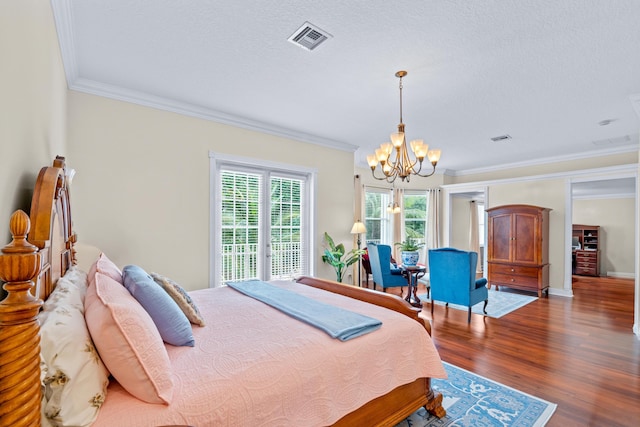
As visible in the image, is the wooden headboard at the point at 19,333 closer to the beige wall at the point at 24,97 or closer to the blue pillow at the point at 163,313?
the beige wall at the point at 24,97

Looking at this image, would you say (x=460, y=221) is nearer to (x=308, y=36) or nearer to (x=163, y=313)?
(x=308, y=36)

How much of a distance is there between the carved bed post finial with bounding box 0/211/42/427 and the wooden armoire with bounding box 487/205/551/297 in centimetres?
677

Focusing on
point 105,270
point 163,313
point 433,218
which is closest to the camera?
point 163,313

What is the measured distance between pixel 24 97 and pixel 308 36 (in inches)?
67.2

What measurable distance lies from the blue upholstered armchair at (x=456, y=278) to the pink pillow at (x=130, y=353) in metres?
3.82

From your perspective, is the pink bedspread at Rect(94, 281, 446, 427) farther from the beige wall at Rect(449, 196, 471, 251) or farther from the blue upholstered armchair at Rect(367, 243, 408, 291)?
the beige wall at Rect(449, 196, 471, 251)

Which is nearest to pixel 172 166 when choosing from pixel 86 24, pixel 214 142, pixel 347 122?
pixel 214 142

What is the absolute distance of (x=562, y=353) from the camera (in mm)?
3068

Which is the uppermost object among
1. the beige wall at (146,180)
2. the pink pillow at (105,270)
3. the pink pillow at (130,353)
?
the beige wall at (146,180)

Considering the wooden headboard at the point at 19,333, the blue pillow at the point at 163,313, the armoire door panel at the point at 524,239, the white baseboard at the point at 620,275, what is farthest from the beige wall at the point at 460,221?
the wooden headboard at the point at 19,333

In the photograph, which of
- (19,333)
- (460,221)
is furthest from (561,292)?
(19,333)

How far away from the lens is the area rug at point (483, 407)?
2006mm

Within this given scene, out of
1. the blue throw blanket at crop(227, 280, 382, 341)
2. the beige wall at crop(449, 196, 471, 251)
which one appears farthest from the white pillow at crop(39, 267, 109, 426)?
the beige wall at crop(449, 196, 471, 251)

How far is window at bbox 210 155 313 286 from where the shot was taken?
380 centimetres
